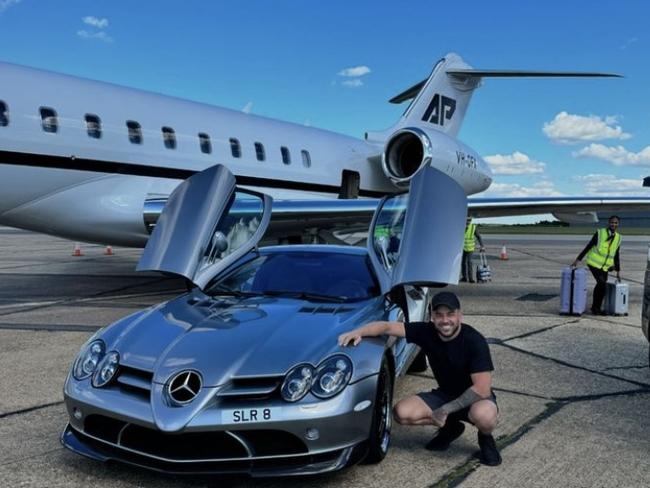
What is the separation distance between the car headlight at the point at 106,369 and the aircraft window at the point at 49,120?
273 inches

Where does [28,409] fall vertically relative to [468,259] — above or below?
below

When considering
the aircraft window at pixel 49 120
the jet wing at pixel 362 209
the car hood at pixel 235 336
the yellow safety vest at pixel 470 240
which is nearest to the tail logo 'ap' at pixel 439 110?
the yellow safety vest at pixel 470 240

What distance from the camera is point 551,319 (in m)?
9.08

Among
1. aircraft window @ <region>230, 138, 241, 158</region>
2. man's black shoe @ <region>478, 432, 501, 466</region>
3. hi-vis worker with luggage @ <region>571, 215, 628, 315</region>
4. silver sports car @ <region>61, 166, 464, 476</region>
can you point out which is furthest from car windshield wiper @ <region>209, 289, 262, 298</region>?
aircraft window @ <region>230, 138, 241, 158</region>

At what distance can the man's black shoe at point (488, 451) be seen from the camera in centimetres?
383

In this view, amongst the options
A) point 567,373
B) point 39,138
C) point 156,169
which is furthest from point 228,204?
point 156,169

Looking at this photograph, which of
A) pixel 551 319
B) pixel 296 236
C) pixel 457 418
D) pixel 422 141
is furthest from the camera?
pixel 422 141

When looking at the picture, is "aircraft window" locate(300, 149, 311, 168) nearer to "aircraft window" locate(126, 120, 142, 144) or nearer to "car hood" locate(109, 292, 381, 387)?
"aircraft window" locate(126, 120, 142, 144)

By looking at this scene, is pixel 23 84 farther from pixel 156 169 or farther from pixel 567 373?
pixel 567 373

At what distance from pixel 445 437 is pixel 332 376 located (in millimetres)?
1022

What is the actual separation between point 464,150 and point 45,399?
13.1 m

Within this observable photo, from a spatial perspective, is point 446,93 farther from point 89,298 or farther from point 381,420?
point 381,420

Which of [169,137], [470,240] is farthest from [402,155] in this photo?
[169,137]

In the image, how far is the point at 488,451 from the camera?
3.85 metres
